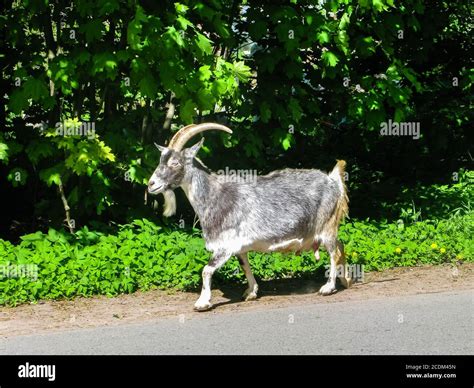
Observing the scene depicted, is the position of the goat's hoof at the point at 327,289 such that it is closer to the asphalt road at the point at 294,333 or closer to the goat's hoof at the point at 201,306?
the asphalt road at the point at 294,333

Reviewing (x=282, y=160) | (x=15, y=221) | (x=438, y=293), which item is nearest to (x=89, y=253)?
(x=15, y=221)

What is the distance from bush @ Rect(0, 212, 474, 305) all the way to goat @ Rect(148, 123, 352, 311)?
87cm

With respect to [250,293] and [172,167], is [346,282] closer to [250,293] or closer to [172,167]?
[250,293]

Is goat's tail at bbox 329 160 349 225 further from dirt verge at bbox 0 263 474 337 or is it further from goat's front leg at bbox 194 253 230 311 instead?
goat's front leg at bbox 194 253 230 311

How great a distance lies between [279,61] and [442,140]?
437 centimetres

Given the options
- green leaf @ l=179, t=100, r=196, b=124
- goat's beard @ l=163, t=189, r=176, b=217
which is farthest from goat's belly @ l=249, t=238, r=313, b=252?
green leaf @ l=179, t=100, r=196, b=124

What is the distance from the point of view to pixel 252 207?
9.60 meters

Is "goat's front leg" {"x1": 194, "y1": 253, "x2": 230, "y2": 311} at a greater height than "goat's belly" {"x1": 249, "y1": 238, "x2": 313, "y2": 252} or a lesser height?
lesser

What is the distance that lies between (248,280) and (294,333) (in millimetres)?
1714

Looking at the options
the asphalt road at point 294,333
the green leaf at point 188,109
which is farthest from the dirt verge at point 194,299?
the green leaf at point 188,109

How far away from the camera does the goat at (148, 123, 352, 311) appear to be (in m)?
9.30

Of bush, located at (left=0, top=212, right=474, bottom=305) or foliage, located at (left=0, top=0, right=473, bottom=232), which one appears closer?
bush, located at (left=0, top=212, right=474, bottom=305)

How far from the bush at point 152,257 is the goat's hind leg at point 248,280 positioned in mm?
749

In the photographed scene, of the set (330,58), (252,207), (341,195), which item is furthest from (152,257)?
(330,58)
